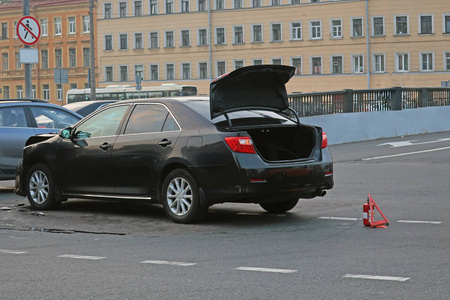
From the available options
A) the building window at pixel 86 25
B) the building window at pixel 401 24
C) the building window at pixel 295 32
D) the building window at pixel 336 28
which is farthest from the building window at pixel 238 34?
the building window at pixel 86 25

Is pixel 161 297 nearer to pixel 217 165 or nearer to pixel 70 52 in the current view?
pixel 217 165

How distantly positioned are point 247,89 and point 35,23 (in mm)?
10856

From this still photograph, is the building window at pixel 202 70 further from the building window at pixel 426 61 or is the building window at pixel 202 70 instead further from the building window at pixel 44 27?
the building window at pixel 426 61

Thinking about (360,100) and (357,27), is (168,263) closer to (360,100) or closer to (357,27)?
(360,100)

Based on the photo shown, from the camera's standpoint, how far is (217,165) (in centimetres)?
989

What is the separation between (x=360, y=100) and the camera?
2769cm

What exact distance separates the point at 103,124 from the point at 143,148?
96 centimetres

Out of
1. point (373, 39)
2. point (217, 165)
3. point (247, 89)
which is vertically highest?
point (373, 39)

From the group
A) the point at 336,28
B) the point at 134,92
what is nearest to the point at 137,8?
the point at 134,92

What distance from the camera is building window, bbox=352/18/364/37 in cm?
8050

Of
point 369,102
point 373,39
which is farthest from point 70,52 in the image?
point 369,102

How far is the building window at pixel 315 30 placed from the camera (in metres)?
82.9

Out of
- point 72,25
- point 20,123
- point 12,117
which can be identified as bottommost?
point 20,123

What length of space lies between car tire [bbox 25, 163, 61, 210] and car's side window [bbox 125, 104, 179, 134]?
5.15ft
